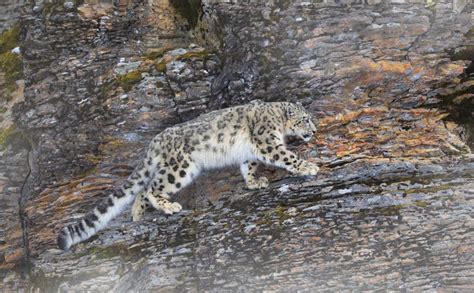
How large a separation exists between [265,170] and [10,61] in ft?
19.4

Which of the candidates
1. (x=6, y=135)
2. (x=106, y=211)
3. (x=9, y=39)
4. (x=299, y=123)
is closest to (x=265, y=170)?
(x=299, y=123)

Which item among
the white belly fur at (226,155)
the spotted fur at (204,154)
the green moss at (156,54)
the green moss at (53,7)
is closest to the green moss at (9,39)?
the green moss at (53,7)

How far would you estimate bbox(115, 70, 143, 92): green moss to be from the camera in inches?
531

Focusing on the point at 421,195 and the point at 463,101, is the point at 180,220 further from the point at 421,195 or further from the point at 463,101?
the point at 463,101

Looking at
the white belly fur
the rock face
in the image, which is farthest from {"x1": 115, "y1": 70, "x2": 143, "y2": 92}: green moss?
the white belly fur

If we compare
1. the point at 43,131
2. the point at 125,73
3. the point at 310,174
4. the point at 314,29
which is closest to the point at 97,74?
the point at 125,73

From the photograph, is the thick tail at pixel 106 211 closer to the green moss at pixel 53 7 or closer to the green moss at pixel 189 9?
the green moss at pixel 189 9

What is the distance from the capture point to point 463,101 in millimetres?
11664

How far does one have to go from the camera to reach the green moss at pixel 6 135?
521 inches

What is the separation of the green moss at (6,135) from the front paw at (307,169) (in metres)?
5.33

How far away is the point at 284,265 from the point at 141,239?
232cm

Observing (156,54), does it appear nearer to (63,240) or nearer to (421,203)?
(63,240)

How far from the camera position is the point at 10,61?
14.7 metres

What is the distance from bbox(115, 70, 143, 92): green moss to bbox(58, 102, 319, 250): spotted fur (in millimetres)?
1836
